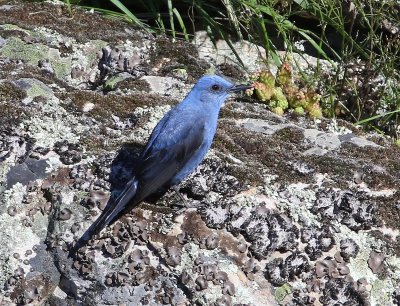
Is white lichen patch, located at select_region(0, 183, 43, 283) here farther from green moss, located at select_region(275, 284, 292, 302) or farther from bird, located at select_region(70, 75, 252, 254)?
green moss, located at select_region(275, 284, 292, 302)

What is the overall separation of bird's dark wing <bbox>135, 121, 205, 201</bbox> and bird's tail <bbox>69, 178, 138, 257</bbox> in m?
0.10

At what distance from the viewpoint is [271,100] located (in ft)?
16.3

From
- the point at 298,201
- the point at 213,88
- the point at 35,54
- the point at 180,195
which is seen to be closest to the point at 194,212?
the point at 180,195

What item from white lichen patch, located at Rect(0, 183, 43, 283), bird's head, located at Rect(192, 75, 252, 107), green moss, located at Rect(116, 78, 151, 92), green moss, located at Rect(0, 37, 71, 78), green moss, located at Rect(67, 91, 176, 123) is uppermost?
bird's head, located at Rect(192, 75, 252, 107)

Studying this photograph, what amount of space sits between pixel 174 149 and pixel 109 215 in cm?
61

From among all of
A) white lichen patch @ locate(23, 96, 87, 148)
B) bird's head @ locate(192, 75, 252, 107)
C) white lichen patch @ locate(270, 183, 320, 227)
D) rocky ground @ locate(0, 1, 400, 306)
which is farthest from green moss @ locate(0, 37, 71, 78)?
white lichen patch @ locate(270, 183, 320, 227)

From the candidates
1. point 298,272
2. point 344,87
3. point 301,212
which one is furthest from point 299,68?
point 298,272

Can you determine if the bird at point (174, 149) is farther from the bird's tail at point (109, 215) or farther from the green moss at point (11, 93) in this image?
the green moss at point (11, 93)

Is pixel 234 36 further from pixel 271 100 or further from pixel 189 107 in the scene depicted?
pixel 189 107

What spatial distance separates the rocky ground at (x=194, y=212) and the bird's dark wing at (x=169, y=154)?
0.46ft

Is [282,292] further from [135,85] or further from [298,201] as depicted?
[135,85]

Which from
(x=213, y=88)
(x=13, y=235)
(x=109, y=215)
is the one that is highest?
(x=213, y=88)

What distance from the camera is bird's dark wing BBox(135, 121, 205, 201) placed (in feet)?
12.5

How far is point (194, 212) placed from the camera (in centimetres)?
A: 378
